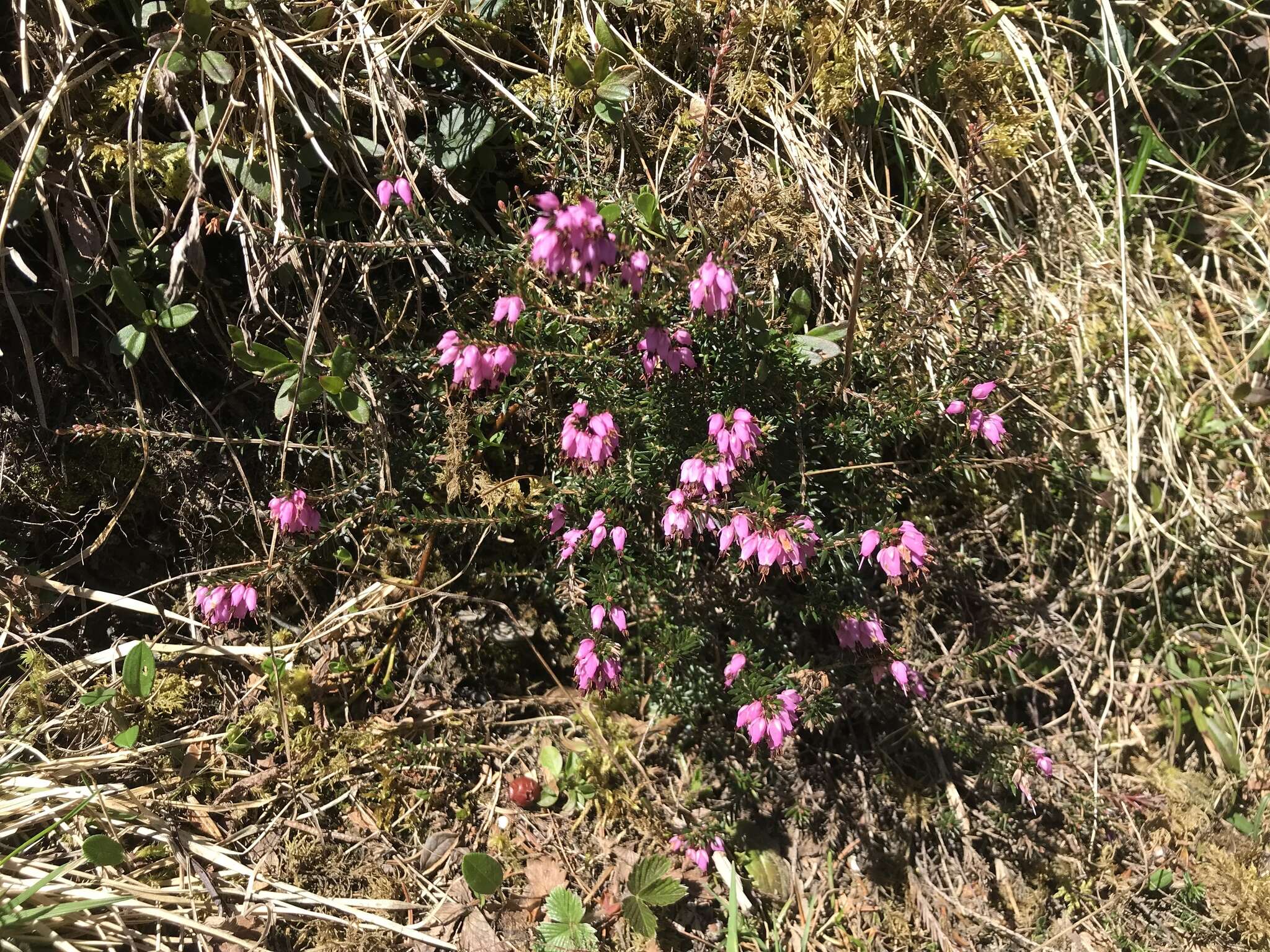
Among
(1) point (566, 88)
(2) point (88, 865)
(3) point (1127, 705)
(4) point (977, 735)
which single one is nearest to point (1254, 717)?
(3) point (1127, 705)

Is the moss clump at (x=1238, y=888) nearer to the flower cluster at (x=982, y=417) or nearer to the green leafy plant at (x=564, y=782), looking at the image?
the flower cluster at (x=982, y=417)

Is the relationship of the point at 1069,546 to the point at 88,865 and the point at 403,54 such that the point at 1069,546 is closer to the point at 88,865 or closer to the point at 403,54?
the point at 403,54

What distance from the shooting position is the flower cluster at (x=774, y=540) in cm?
198

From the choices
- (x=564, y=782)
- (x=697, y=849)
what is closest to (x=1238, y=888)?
(x=697, y=849)

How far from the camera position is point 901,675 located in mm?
2373

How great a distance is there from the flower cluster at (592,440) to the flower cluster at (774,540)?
0.40 meters

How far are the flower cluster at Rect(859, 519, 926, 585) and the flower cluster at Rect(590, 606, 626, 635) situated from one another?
750 mm

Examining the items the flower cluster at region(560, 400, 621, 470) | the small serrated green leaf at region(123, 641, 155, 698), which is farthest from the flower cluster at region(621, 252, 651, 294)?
the small serrated green leaf at region(123, 641, 155, 698)

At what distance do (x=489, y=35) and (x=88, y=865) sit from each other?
2906 millimetres

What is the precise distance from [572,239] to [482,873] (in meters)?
1.89

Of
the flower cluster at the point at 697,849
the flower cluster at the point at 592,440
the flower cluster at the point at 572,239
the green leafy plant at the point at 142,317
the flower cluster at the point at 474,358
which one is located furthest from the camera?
the flower cluster at the point at 697,849

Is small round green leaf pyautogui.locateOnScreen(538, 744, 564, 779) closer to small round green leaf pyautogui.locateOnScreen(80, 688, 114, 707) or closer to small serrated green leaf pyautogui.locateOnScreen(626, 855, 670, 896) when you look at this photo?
small serrated green leaf pyautogui.locateOnScreen(626, 855, 670, 896)

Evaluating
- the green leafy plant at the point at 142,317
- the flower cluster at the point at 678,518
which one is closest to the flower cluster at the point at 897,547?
the flower cluster at the point at 678,518

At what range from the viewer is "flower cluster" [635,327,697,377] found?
2068 mm
